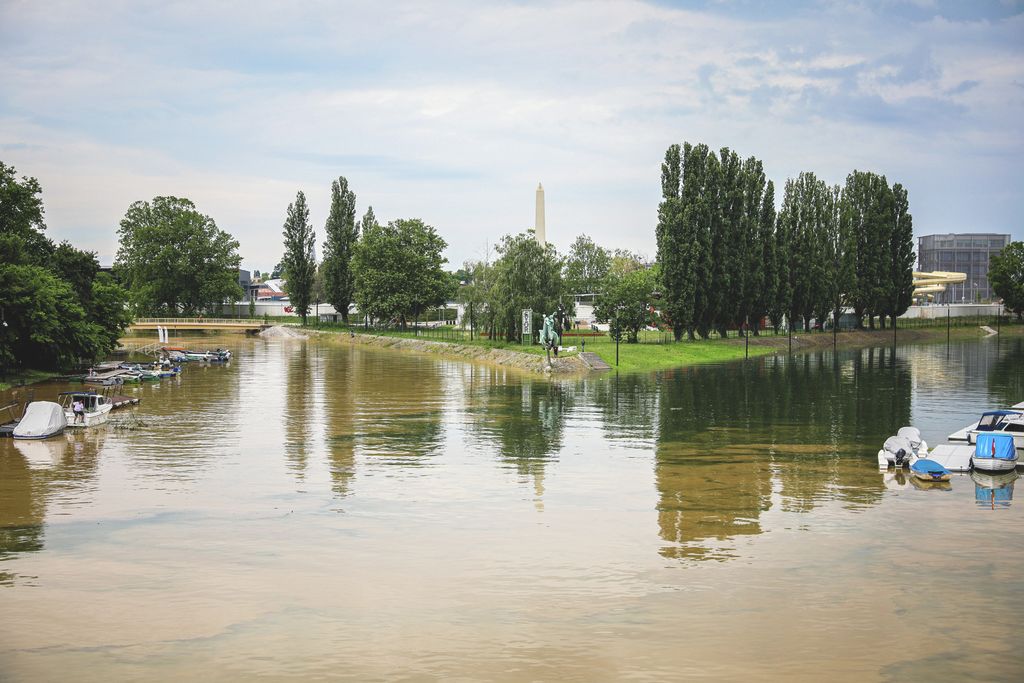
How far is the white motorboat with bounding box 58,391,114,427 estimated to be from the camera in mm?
40938

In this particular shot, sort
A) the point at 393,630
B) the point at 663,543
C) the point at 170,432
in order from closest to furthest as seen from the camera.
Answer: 1. the point at 393,630
2. the point at 663,543
3. the point at 170,432

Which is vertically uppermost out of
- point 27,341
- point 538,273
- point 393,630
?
point 538,273

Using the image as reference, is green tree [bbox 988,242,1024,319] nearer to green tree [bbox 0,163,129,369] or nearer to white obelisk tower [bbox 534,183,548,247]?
white obelisk tower [bbox 534,183,548,247]

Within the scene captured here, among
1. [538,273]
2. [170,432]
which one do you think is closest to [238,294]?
[538,273]

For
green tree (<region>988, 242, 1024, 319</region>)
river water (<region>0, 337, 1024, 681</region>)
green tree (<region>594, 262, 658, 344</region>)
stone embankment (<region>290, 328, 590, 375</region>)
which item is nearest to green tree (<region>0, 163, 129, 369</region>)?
river water (<region>0, 337, 1024, 681</region>)

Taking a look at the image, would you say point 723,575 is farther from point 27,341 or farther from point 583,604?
point 27,341

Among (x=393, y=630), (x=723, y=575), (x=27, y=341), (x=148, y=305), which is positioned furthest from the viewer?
(x=148, y=305)

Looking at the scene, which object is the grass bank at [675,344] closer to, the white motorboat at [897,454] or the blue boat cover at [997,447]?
the white motorboat at [897,454]

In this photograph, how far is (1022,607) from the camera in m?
17.4

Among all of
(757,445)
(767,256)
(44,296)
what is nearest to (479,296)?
(767,256)

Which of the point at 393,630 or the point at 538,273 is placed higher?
the point at 538,273

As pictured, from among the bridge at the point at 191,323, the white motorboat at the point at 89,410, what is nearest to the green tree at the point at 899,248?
the bridge at the point at 191,323

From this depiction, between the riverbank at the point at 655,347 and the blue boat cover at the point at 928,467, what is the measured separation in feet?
142

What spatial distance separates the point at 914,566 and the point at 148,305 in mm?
151173
